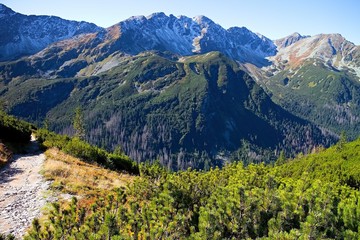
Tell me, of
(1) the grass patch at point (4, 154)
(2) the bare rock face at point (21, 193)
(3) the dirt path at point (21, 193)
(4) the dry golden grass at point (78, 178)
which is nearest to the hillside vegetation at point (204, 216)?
(3) the dirt path at point (21, 193)

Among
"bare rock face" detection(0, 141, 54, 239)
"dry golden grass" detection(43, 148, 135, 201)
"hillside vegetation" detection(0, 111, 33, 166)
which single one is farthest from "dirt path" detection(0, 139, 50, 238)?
"hillside vegetation" detection(0, 111, 33, 166)

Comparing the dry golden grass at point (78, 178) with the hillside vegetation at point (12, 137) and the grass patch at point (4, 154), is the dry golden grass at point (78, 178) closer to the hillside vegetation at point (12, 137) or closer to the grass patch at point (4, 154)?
the grass patch at point (4, 154)

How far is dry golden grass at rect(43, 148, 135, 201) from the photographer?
135ft

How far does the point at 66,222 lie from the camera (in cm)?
2259

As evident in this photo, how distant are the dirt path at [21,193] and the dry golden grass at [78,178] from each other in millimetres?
1518

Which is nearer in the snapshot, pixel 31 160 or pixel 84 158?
pixel 31 160

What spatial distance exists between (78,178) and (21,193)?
8.18 metres

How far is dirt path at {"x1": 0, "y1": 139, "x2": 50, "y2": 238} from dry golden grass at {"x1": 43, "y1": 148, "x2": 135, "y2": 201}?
59.7 inches

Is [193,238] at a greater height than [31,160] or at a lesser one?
greater

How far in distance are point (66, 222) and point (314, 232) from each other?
16952 mm

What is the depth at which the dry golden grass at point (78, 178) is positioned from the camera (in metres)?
41.2

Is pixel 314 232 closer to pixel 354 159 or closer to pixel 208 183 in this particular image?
pixel 208 183

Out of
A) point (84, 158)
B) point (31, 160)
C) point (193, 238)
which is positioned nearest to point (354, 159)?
point (84, 158)

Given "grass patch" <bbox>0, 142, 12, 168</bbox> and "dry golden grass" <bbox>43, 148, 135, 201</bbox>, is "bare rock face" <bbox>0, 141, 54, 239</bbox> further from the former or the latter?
"dry golden grass" <bbox>43, 148, 135, 201</bbox>
